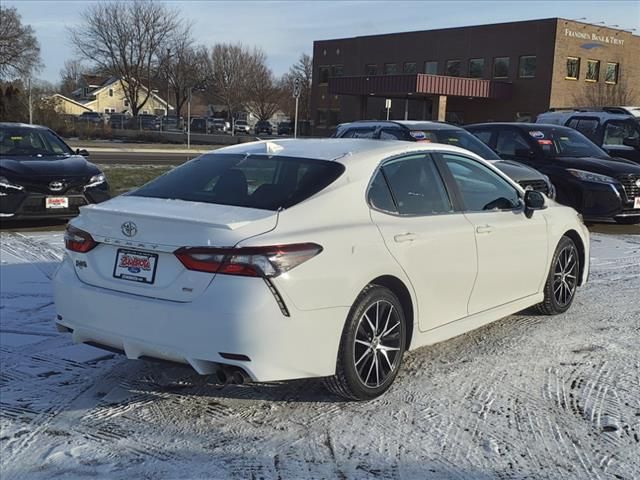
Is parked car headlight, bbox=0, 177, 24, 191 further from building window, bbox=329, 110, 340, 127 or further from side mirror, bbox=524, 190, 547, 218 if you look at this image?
building window, bbox=329, 110, 340, 127

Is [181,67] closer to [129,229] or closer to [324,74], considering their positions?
[324,74]

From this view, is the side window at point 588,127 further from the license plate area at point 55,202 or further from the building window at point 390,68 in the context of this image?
the building window at point 390,68

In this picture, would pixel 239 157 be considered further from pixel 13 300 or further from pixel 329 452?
pixel 13 300

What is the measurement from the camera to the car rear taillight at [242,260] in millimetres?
3553

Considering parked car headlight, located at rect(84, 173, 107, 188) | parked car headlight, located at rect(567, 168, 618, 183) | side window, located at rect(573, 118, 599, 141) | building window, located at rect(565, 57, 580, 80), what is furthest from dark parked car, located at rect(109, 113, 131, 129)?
parked car headlight, located at rect(567, 168, 618, 183)

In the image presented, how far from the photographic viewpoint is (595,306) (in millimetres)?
6516

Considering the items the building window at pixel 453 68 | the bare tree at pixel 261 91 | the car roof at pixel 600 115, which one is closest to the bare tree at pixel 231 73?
the bare tree at pixel 261 91

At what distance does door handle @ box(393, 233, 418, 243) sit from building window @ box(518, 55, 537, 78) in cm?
4539

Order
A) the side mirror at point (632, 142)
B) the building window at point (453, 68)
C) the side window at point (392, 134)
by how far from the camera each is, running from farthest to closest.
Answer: the building window at point (453, 68) → the side mirror at point (632, 142) → the side window at point (392, 134)

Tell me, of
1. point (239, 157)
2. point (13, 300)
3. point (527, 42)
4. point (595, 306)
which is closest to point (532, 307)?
point (595, 306)

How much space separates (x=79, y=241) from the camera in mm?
4113

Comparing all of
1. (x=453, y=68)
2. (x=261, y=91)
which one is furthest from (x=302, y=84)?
(x=453, y=68)

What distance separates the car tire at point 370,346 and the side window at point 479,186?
4.08 ft

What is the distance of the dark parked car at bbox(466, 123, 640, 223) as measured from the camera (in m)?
11.0
